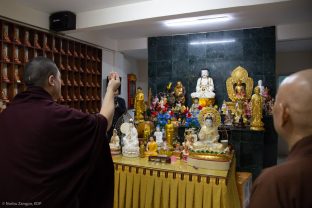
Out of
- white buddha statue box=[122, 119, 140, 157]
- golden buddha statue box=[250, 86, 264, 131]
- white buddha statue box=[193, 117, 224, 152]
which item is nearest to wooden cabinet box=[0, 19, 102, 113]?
white buddha statue box=[122, 119, 140, 157]

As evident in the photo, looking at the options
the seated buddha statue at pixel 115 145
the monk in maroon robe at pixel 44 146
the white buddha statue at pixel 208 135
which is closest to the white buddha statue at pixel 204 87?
the white buddha statue at pixel 208 135

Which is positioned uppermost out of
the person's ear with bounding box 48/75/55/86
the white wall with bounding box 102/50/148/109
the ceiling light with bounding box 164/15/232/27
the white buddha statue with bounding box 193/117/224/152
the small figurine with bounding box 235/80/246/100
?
the ceiling light with bounding box 164/15/232/27

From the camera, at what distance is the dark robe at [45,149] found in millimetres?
1194

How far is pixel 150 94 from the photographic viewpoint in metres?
6.03

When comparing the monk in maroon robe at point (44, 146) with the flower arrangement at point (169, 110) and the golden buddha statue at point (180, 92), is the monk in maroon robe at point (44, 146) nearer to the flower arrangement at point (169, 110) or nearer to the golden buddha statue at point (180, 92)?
the flower arrangement at point (169, 110)

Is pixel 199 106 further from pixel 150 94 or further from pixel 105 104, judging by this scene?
pixel 105 104

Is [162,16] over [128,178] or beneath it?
over

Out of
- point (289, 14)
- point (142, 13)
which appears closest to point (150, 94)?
point (142, 13)

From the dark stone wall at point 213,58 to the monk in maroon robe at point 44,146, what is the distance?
15.1 feet

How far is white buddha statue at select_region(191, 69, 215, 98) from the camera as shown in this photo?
5351mm

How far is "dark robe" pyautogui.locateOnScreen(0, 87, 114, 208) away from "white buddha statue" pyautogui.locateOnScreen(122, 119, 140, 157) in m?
1.53

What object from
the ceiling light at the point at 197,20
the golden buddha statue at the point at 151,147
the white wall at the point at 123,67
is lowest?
the golden buddha statue at the point at 151,147

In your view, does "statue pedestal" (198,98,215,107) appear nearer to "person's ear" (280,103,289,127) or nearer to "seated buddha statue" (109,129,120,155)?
"seated buddha statue" (109,129,120,155)

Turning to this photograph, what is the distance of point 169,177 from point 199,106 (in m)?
2.98
